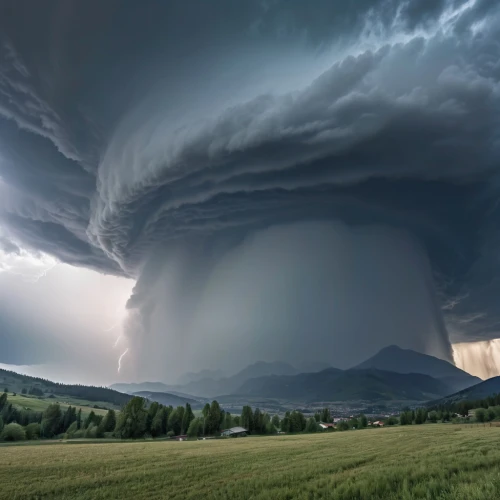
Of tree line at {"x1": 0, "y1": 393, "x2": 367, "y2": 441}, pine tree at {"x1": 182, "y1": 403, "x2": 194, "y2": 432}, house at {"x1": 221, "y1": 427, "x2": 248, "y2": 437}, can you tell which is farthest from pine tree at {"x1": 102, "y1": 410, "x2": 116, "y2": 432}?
house at {"x1": 221, "y1": 427, "x2": 248, "y2": 437}

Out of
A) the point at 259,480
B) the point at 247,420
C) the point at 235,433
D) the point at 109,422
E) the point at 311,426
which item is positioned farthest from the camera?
the point at 311,426

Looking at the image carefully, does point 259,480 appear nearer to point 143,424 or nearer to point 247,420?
point 143,424

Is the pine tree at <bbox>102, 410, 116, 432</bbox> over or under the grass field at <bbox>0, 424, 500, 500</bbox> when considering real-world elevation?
over

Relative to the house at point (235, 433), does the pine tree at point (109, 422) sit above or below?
above

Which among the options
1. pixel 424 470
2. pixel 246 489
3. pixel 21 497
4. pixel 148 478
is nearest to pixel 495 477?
pixel 424 470

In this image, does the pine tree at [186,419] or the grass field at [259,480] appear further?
the pine tree at [186,419]

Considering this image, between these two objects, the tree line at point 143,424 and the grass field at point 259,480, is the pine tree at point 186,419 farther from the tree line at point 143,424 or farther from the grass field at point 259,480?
the grass field at point 259,480

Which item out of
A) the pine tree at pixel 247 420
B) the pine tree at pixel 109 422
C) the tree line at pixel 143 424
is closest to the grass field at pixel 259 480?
the tree line at pixel 143 424

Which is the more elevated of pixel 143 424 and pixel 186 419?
pixel 186 419

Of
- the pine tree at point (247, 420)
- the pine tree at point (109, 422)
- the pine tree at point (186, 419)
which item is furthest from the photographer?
the pine tree at point (247, 420)

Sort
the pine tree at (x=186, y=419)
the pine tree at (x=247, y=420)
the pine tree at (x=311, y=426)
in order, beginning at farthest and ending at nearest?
the pine tree at (x=311, y=426) → the pine tree at (x=247, y=420) → the pine tree at (x=186, y=419)

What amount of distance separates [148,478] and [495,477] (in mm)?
16640

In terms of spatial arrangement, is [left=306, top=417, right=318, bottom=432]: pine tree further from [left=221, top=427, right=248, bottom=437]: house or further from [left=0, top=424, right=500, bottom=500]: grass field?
[left=0, top=424, right=500, bottom=500]: grass field

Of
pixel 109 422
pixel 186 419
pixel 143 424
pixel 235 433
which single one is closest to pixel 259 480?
pixel 143 424
